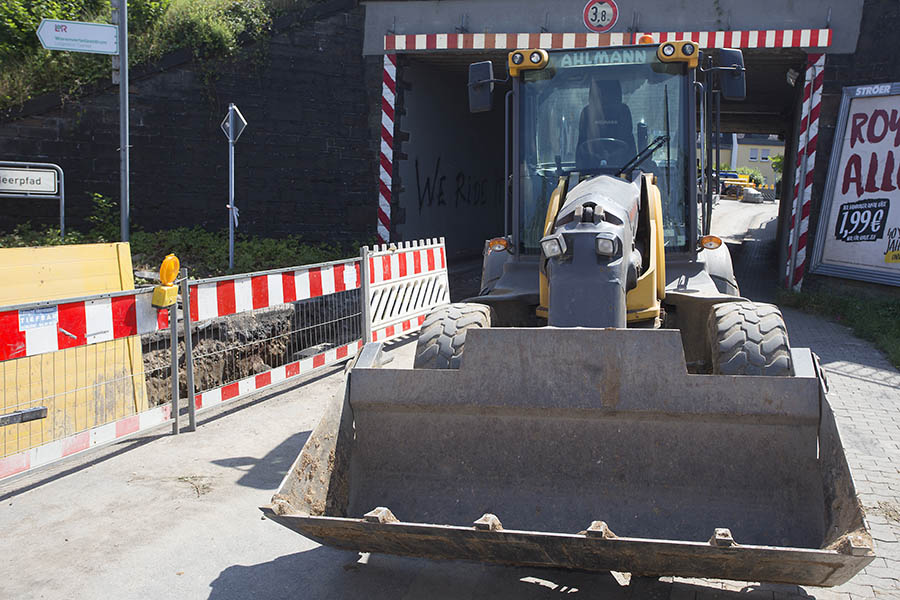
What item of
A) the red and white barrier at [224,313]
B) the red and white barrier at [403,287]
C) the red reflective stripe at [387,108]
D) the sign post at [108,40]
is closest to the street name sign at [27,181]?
the sign post at [108,40]

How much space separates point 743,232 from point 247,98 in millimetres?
19243

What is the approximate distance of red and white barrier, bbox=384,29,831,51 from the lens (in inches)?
526

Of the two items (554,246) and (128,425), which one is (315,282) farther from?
(554,246)

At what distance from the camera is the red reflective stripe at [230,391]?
723 centimetres

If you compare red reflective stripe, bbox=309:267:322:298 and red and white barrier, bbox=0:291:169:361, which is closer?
red and white barrier, bbox=0:291:169:361

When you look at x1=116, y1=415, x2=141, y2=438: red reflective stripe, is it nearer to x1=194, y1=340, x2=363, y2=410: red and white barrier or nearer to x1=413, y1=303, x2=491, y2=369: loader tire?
x1=194, y1=340, x2=363, y2=410: red and white barrier

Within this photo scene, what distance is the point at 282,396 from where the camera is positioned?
802 centimetres

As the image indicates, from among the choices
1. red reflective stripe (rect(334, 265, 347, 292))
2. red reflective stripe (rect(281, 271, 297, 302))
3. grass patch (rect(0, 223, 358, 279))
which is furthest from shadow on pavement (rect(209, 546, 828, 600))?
grass patch (rect(0, 223, 358, 279))

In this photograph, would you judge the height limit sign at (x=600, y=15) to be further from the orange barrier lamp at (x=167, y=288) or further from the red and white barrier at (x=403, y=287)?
the orange barrier lamp at (x=167, y=288)

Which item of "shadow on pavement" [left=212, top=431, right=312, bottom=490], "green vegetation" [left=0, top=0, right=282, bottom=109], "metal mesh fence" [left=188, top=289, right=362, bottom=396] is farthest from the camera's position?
"green vegetation" [left=0, top=0, right=282, bottom=109]

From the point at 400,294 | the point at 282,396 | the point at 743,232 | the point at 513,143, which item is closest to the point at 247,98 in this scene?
the point at 400,294

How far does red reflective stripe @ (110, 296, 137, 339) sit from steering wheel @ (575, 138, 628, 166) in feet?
11.5

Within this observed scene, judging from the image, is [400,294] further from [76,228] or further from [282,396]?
[76,228]

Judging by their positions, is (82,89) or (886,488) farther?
(82,89)
